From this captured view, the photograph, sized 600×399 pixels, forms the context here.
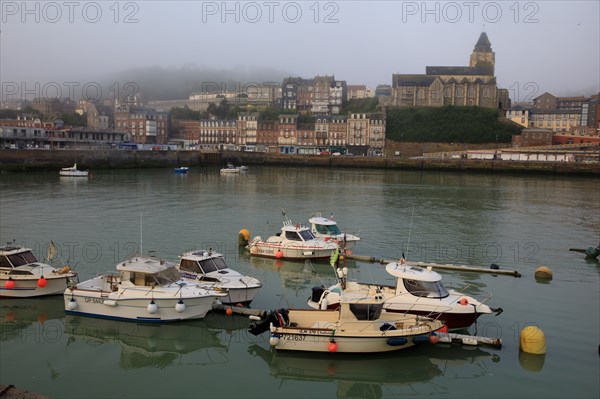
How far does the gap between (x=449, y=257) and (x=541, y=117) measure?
390 ft

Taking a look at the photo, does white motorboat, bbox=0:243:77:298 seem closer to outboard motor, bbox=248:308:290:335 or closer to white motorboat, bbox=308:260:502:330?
outboard motor, bbox=248:308:290:335

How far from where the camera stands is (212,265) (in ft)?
58.5

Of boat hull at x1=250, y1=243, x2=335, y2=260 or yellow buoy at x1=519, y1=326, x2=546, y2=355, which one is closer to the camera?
yellow buoy at x1=519, y1=326, x2=546, y2=355

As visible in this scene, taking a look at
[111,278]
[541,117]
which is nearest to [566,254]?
[111,278]

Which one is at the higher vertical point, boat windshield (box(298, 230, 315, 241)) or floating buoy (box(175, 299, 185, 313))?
boat windshield (box(298, 230, 315, 241))

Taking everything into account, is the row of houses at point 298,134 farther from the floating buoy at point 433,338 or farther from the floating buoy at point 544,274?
the floating buoy at point 433,338

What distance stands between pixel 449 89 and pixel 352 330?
127m

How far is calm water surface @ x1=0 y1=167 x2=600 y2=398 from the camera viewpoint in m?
12.5

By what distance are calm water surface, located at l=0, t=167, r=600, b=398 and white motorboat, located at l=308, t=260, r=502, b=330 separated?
0.83 metres

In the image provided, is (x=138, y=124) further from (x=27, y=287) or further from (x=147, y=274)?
(x=147, y=274)

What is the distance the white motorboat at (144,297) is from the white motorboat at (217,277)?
0.77m

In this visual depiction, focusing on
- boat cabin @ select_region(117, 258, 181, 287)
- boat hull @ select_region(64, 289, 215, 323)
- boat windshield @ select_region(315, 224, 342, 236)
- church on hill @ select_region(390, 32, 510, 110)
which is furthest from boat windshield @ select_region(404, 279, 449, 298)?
church on hill @ select_region(390, 32, 510, 110)

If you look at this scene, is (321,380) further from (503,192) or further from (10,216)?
(503,192)

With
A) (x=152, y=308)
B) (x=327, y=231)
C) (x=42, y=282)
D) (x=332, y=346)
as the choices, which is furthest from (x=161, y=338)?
(x=327, y=231)
